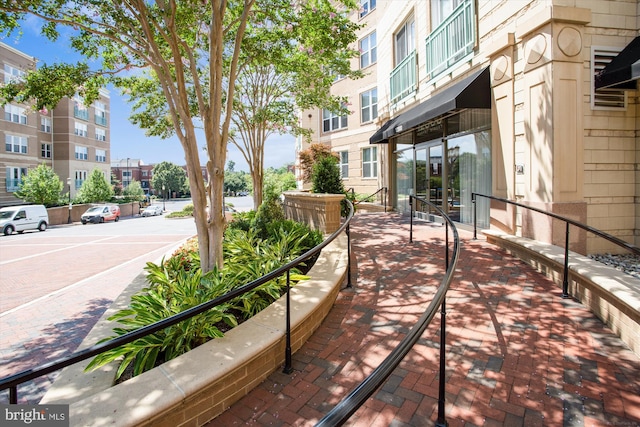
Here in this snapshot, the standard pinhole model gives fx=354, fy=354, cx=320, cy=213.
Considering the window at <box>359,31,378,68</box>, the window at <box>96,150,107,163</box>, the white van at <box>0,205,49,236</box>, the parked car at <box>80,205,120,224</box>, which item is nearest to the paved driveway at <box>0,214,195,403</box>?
the white van at <box>0,205,49,236</box>

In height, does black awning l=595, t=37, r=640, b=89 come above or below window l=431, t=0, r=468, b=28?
below

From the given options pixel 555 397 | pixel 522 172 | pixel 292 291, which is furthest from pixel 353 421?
pixel 522 172

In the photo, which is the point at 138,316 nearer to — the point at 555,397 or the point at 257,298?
the point at 257,298

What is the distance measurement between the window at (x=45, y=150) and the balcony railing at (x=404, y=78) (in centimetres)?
4583

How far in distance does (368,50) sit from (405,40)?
820cm

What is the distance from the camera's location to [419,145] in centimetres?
1207

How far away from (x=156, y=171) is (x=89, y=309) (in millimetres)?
87750

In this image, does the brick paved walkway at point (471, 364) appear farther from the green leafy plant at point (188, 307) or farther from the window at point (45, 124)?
the window at point (45, 124)

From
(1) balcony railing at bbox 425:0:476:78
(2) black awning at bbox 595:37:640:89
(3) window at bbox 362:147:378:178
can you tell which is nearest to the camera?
(2) black awning at bbox 595:37:640:89

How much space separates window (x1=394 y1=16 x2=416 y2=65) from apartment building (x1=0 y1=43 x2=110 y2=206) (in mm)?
30863

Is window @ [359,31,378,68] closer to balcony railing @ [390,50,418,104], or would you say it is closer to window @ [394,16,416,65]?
window @ [394,16,416,65]

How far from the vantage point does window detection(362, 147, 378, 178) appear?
19403 mm

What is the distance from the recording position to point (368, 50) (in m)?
21.2

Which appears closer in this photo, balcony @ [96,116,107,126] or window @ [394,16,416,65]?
window @ [394,16,416,65]
